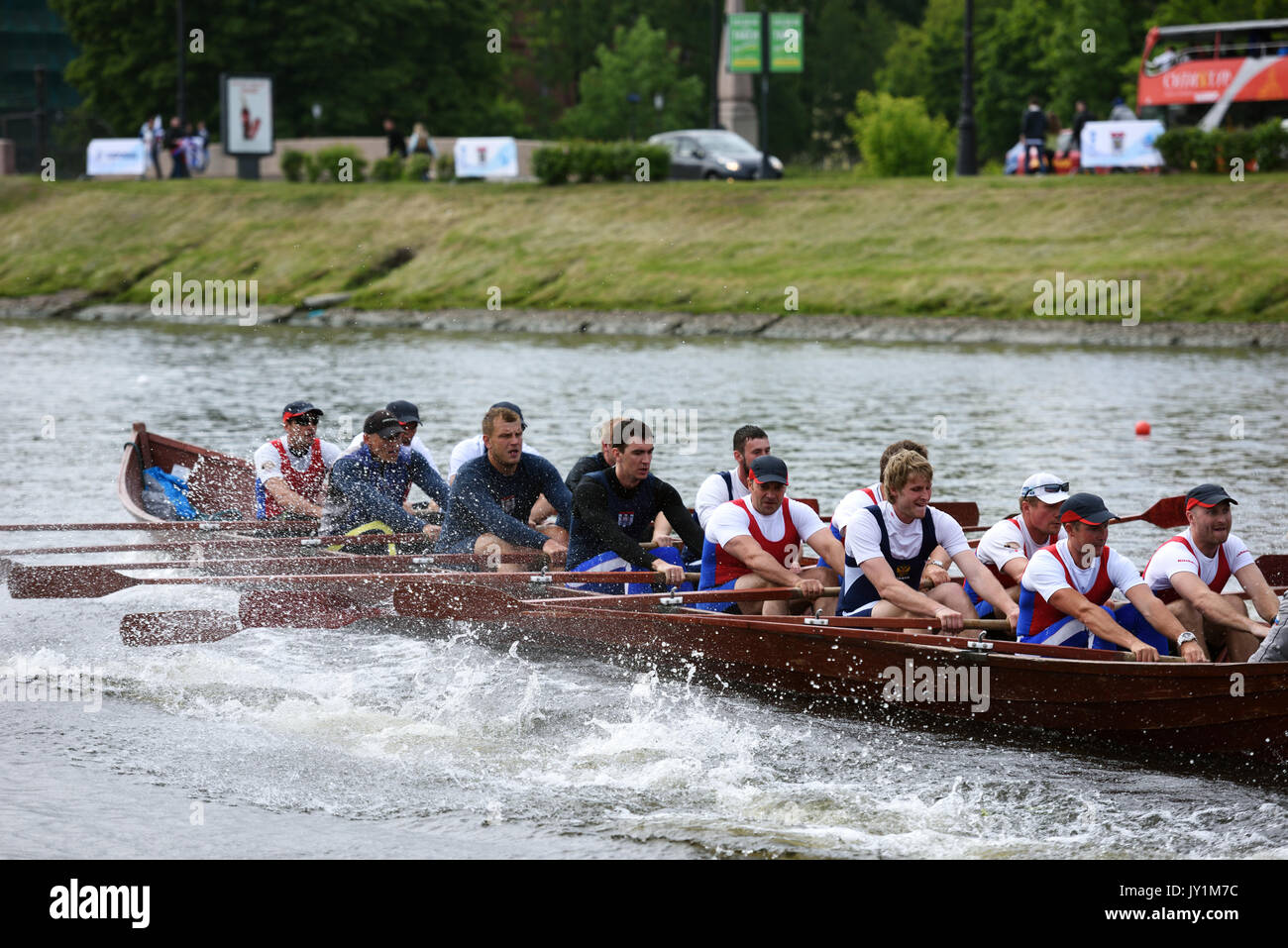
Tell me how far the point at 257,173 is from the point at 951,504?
40075mm

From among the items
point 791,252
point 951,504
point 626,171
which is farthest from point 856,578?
point 626,171

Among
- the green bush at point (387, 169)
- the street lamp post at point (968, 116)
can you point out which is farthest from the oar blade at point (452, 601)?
the green bush at point (387, 169)

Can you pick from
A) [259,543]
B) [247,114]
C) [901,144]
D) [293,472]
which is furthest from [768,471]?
[247,114]

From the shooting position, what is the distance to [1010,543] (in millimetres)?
10172

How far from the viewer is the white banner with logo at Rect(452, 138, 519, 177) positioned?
4766 centimetres

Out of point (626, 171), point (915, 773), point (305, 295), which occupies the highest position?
point (626, 171)

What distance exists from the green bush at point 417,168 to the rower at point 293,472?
34552 mm

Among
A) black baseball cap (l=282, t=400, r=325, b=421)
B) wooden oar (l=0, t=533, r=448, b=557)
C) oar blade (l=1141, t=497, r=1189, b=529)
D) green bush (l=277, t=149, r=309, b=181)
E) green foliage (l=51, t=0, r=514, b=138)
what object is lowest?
wooden oar (l=0, t=533, r=448, b=557)

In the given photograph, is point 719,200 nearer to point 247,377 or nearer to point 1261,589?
point 247,377

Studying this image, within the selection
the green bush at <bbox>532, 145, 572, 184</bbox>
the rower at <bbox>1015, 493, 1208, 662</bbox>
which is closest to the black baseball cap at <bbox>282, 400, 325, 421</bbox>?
the rower at <bbox>1015, 493, 1208, 662</bbox>

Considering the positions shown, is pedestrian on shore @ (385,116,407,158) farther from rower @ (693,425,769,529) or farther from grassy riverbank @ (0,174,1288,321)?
rower @ (693,425,769,529)

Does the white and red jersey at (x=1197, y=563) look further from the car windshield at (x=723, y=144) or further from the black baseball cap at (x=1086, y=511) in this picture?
the car windshield at (x=723, y=144)

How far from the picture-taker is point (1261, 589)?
954cm

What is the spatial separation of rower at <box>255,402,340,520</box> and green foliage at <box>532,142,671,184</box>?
103ft
